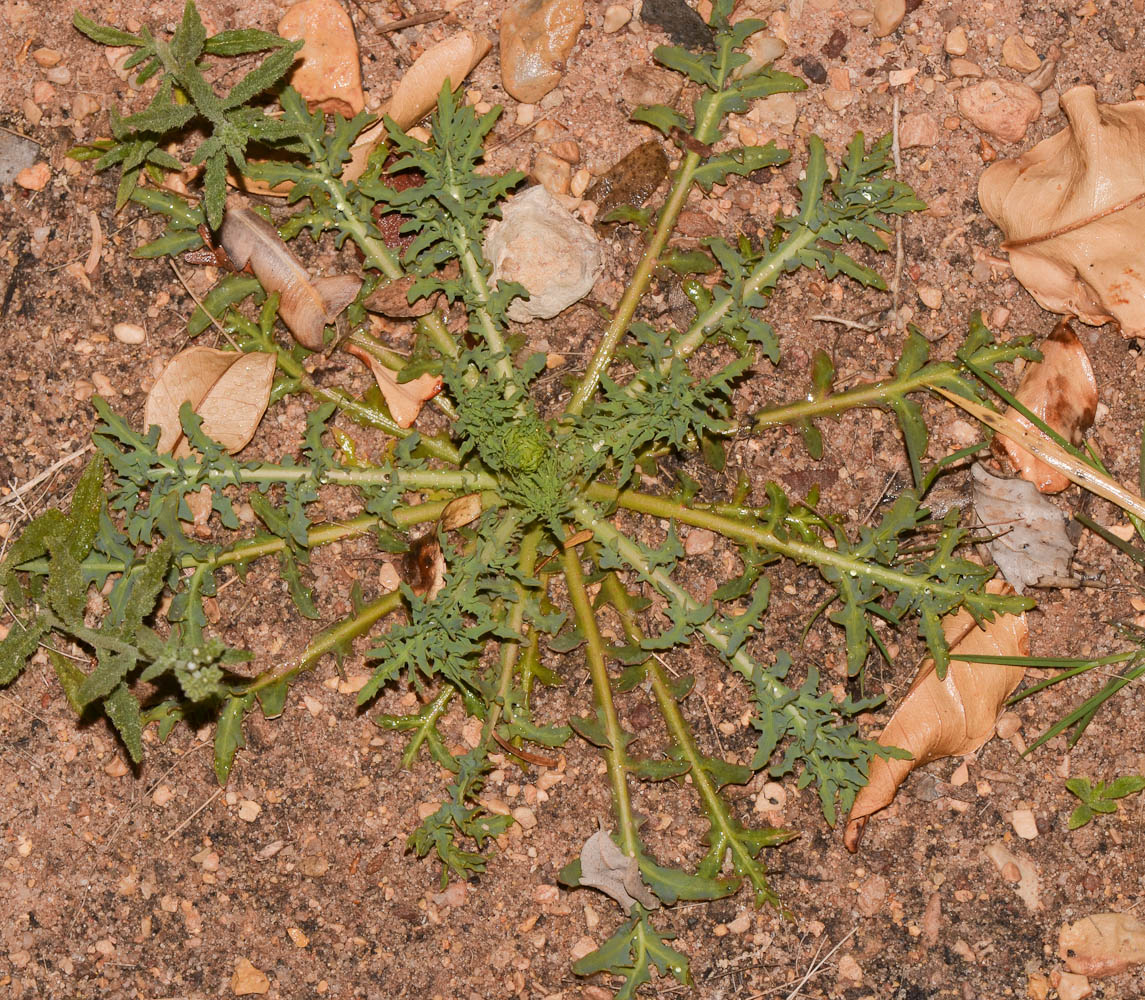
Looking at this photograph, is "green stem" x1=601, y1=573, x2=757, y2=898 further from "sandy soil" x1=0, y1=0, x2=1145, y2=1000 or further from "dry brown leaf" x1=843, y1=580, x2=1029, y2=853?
"dry brown leaf" x1=843, y1=580, x2=1029, y2=853

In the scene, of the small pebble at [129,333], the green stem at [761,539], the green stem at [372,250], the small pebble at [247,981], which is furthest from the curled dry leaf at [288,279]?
the small pebble at [247,981]

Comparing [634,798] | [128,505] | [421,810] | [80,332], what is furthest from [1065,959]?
[80,332]

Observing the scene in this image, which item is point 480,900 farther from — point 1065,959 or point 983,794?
point 1065,959

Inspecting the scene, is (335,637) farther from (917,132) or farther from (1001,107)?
(1001,107)

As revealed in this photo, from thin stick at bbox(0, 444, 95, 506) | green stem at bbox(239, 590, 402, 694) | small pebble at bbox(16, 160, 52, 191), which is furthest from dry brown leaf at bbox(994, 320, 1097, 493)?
small pebble at bbox(16, 160, 52, 191)

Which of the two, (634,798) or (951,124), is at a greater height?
(951,124)
